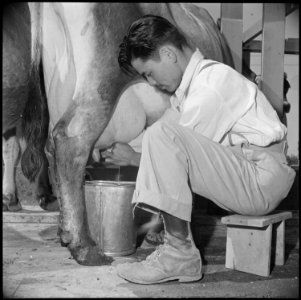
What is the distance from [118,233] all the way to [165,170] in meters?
0.71

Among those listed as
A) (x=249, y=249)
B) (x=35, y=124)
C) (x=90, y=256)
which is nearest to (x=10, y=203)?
(x=35, y=124)

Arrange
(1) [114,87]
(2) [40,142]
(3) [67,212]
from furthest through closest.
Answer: (2) [40,142] < (1) [114,87] < (3) [67,212]

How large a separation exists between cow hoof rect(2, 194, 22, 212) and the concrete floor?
2.31ft

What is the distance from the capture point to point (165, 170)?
5.89 ft

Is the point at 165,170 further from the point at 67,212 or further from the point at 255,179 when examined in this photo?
the point at 67,212

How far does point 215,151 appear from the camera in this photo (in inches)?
74.0

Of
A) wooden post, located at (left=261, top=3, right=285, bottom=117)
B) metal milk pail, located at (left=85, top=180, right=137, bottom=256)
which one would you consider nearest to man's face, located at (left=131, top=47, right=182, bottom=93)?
metal milk pail, located at (left=85, top=180, right=137, bottom=256)

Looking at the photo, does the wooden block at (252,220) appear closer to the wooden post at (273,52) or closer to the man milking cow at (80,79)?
the man milking cow at (80,79)

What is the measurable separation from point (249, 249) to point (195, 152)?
0.56m

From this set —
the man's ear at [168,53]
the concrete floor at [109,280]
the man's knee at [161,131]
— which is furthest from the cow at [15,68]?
the man's knee at [161,131]

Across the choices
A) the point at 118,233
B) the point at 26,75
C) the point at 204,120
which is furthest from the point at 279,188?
the point at 26,75

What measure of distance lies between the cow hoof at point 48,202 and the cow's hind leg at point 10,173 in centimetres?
16

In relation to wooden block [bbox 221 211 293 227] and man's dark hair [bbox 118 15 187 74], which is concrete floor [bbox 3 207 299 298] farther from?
man's dark hair [bbox 118 15 187 74]

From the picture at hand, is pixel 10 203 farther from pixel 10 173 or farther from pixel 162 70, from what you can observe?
pixel 162 70
